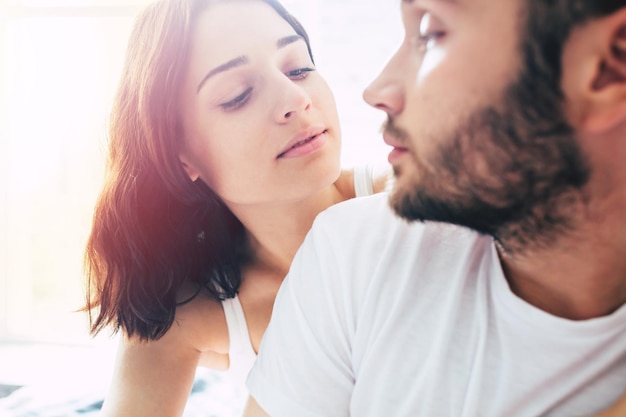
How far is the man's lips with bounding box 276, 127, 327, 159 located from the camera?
1.14 meters

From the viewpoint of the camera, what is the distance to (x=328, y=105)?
124 centimetres

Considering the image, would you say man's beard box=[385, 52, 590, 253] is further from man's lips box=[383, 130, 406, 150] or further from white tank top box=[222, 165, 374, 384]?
white tank top box=[222, 165, 374, 384]

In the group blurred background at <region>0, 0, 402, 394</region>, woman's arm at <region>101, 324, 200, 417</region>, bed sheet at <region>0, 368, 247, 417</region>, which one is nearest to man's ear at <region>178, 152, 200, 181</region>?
woman's arm at <region>101, 324, 200, 417</region>

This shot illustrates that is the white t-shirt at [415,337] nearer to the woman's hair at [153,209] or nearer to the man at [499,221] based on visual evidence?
the man at [499,221]

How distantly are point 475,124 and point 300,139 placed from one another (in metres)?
0.50

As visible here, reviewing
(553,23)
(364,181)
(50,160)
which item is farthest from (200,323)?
(50,160)

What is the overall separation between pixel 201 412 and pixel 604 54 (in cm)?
143

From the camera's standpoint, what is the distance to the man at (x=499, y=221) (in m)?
0.66

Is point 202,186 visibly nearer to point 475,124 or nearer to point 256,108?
point 256,108

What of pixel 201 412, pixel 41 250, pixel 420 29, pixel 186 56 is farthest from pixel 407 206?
pixel 41 250

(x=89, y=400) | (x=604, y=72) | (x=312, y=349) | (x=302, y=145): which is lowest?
(x=89, y=400)

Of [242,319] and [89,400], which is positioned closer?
[242,319]

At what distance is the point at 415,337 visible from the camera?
0.77m

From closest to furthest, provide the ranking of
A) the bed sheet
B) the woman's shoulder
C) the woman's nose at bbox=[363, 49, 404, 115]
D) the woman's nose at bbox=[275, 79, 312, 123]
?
the woman's nose at bbox=[363, 49, 404, 115], the woman's nose at bbox=[275, 79, 312, 123], the woman's shoulder, the bed sheet
